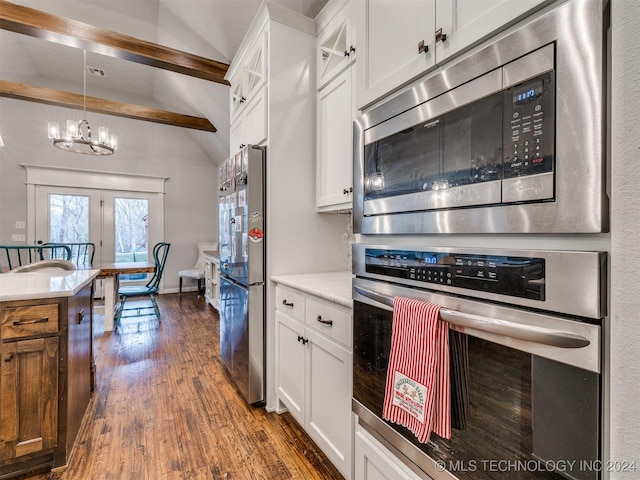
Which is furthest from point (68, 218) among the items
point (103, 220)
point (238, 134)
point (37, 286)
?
point (37, 286)

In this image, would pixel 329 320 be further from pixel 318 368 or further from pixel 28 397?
pixel 28 397

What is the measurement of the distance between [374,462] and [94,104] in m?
5.85

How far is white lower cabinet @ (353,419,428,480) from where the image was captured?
0.95m

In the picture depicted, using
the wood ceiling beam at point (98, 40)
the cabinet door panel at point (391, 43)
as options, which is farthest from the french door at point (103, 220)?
the cabinet door panel at point (391, 43)

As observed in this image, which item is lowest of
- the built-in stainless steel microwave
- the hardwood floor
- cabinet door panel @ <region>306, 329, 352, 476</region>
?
the hardwood floor

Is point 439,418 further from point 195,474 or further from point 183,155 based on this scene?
point 183,155

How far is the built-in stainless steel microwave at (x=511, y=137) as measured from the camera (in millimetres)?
534

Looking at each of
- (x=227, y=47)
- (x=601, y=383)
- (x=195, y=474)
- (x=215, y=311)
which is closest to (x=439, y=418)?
(x=601, y=383)

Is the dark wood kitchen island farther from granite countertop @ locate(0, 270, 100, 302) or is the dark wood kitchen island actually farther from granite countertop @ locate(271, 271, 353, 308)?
granite countertop @ locate(271, 271, 353, 308)

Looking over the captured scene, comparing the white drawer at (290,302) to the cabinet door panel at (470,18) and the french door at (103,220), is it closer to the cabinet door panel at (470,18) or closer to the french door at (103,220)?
the cabinet door panel at (470,18)

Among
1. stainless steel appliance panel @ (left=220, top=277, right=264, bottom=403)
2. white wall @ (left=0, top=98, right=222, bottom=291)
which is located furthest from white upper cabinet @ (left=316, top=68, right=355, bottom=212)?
white wall @ (left=0, top=98, right=222, bottom=291)

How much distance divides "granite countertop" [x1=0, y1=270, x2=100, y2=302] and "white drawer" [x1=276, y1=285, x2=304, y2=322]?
1.08m

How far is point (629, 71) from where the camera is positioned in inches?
17.2

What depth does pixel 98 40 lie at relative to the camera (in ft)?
10.2
